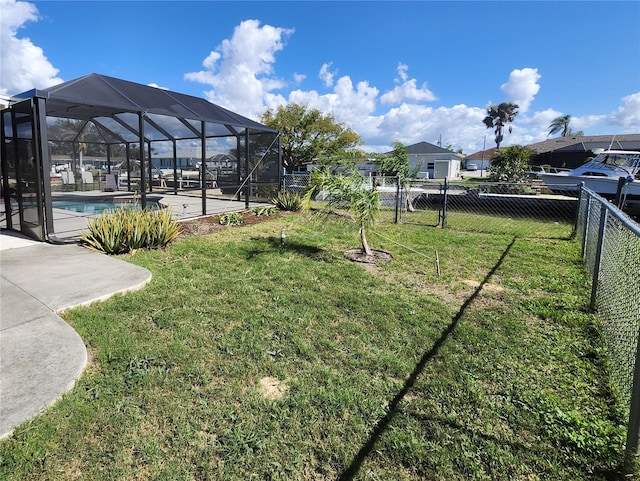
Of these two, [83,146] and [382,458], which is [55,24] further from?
[382,458]

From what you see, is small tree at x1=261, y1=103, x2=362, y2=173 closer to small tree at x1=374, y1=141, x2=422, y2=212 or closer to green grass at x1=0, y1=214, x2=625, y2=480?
small tree at x1=374, y1=141, x2=422, y2=212

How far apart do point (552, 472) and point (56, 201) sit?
14.4 m

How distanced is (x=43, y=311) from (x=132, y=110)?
19.6 feet

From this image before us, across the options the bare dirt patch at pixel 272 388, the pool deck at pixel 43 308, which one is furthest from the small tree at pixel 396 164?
the bare dirt patch at pixel 272 388

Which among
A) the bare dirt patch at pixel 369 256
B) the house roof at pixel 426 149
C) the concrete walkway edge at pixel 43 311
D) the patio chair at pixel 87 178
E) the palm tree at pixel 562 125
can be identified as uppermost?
the palm tree at pixel 562 125

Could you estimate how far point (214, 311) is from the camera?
3.92 m

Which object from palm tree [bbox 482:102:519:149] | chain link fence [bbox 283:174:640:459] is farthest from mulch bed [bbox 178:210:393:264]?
palm tree [bbox 482:102:519:149]

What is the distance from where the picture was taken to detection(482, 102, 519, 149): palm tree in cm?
6894

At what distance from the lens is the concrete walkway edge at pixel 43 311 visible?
8.05ft

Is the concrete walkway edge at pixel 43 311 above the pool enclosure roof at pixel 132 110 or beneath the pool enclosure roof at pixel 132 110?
beneath

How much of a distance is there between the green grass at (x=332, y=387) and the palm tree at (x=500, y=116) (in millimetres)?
75705

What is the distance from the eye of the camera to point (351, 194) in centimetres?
599

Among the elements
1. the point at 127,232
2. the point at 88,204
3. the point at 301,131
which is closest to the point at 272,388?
the point at 127,232

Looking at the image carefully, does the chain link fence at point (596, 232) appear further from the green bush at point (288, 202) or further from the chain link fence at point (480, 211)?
the green bush at point (288, 202)
